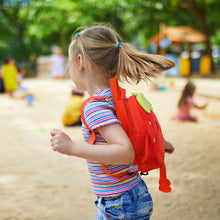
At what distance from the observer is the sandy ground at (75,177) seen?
9.36ft

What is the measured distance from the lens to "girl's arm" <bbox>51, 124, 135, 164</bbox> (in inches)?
51.9

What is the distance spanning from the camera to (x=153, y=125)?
145 centimetres

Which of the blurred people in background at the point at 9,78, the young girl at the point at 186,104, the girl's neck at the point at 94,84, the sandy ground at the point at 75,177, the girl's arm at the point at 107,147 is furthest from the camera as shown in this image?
the blurred people in background at the point at 9,78

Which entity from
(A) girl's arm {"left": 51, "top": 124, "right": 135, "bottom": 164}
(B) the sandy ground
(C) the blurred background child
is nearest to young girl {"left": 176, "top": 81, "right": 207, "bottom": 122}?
(B) the sandy ground

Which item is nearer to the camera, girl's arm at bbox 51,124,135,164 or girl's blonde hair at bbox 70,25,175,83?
girl's arm at bbox 51,124,135,164

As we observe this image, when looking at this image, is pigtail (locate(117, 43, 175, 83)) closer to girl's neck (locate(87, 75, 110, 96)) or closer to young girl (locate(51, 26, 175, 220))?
young girl (locate(51, 26, 175, 220))

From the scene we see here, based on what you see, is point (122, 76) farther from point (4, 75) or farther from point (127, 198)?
point (4, 75)

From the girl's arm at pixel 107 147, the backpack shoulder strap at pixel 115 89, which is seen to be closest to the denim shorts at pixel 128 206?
the girl's arm at pixel 107 147

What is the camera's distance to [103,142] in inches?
57.2

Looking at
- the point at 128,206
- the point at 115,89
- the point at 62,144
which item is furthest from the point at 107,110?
the point at 128,206

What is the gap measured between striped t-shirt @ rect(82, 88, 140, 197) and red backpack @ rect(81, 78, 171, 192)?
0.03 m

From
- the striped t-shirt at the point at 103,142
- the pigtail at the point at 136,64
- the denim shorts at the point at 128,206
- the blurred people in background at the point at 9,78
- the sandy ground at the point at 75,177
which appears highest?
the pigtail at the point at 136,64

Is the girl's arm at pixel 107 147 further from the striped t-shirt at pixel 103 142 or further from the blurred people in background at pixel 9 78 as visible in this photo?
the blurred people in background at pixel 9 78

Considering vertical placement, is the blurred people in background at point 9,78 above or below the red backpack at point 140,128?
below
